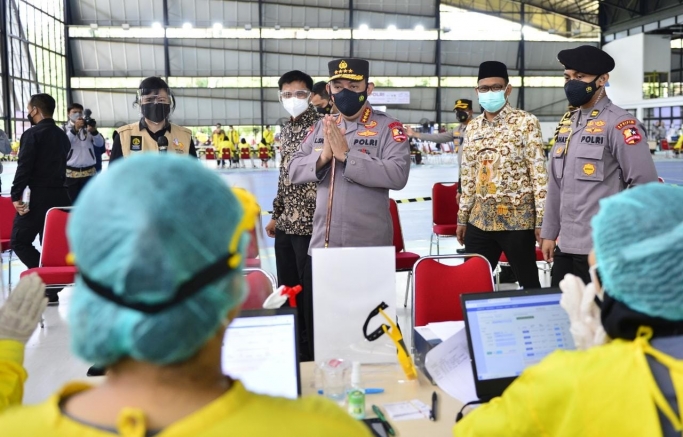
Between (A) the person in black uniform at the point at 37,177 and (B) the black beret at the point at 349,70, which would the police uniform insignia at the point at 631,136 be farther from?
(A) the person in black uniform at the point at 37,177

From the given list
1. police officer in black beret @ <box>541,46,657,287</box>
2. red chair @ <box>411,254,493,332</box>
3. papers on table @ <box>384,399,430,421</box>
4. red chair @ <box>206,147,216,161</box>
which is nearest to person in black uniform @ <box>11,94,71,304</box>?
red chair @ <box>411,254,493,332</box>

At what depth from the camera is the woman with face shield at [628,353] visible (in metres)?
1.06

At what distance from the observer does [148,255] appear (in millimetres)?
676

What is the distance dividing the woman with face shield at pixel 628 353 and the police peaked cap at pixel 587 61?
212cm

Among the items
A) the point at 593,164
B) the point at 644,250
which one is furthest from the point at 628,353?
the point at 593,164

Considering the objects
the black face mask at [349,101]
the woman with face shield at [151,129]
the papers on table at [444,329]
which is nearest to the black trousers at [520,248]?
the black face mask at [349,101]

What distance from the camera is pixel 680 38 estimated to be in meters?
27.9

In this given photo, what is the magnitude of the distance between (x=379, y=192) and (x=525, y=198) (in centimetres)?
104

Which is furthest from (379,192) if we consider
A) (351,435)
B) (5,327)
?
(351,435)

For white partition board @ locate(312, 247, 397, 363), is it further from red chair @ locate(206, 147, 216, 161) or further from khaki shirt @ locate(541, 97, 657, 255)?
red chair @ locate(206, 147, 216, 161)

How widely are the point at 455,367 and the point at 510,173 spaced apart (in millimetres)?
2062

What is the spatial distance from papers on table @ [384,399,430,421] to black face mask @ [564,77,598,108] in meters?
1.91

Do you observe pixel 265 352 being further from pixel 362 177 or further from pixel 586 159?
pixel 586 159

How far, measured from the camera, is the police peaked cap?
10.2 ft
